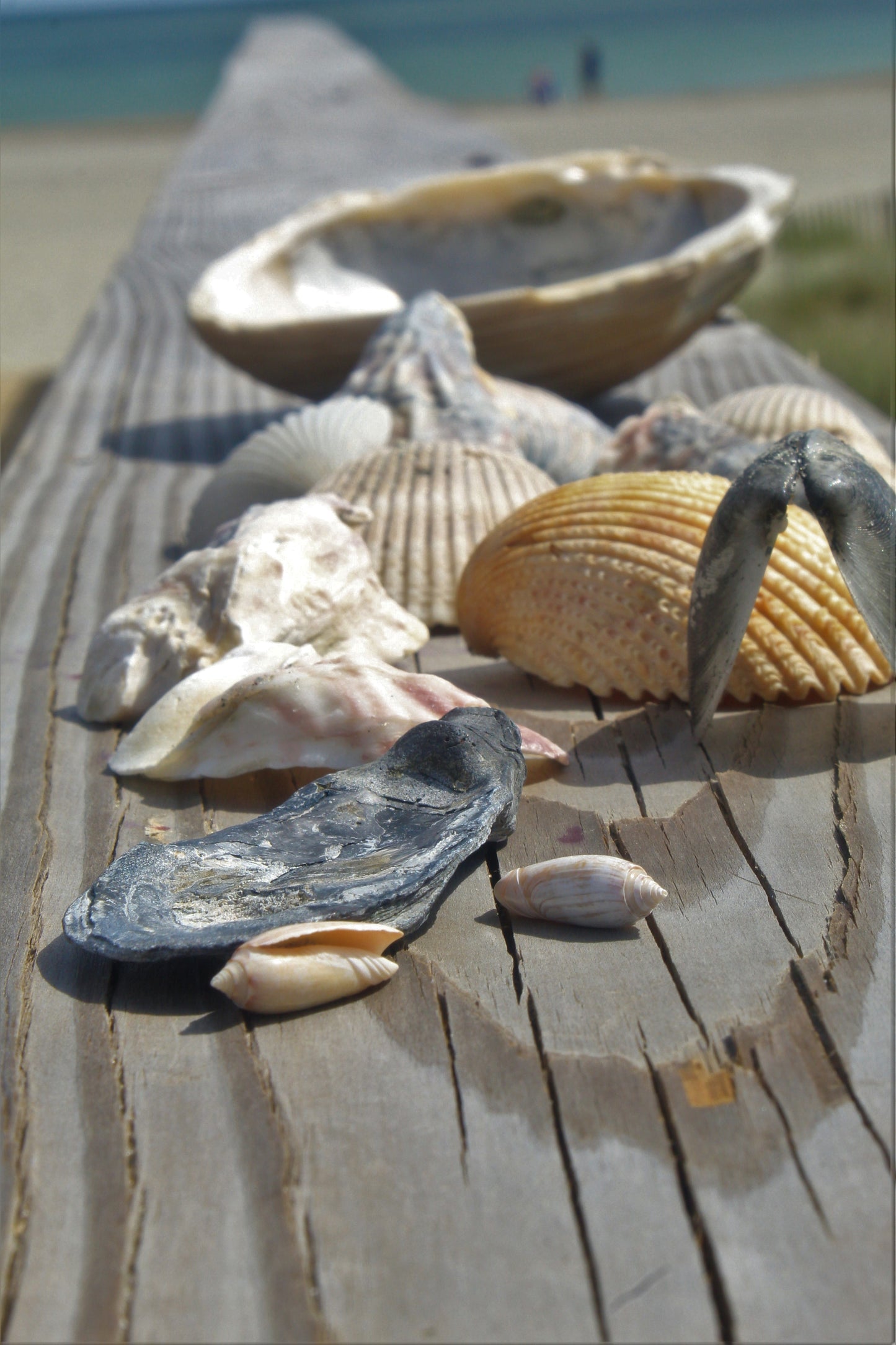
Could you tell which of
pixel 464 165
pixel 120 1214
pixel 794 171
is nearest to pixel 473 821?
pixel 120 1214

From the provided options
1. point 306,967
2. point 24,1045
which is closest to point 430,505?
point 306,967

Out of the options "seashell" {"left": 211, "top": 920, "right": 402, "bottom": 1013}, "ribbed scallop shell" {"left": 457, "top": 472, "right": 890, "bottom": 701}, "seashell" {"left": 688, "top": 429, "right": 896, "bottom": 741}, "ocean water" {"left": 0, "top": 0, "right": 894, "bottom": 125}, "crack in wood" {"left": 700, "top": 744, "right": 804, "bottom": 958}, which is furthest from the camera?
"ocean water" {"left": 0, "top": 0, "right": 894, "bottom": 125}

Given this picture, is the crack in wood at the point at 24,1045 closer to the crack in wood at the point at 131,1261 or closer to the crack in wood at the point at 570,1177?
the crack in wood at the point at 131,1261

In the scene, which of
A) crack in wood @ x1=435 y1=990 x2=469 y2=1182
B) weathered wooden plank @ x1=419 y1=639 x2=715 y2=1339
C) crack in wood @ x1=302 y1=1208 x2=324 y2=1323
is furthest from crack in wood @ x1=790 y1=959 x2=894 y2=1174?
crack in wood @ x1=302 y1=1208 x2=324 y2=1323

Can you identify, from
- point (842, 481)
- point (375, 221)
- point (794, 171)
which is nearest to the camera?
point (842, 481)

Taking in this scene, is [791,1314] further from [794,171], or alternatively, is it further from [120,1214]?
[794,171]

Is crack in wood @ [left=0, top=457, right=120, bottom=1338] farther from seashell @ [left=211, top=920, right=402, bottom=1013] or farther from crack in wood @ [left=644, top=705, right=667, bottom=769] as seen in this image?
crack in wood @ [left=644, top=705, right=667, bottom=769]
